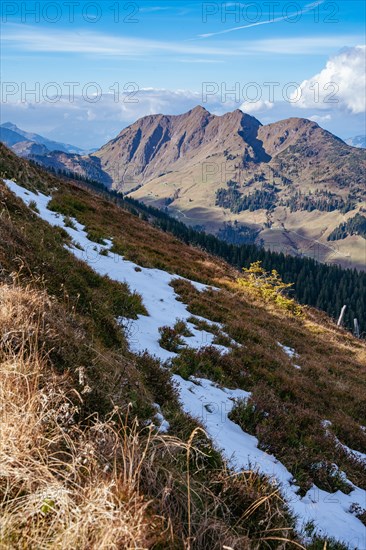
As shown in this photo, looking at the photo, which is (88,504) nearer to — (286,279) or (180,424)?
(180,424)

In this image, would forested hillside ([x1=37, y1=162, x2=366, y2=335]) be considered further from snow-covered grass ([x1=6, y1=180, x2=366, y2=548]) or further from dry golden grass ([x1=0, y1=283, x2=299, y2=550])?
dry golden grass ([x1=0, y1=283, x2=299, y2=550])

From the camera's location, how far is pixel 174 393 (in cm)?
705

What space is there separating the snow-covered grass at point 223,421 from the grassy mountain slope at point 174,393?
250 mm

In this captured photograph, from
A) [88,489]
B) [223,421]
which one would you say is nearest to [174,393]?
[223,421]

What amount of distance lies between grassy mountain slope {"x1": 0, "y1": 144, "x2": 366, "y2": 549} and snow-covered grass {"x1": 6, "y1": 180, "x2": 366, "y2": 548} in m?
0.25

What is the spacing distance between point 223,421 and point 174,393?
52.9 inches

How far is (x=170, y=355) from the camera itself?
9406mm

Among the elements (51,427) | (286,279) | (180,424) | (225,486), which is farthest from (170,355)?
(286,279)

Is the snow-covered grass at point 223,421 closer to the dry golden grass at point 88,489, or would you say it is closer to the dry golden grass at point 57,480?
the dry golden grass at point 88,489

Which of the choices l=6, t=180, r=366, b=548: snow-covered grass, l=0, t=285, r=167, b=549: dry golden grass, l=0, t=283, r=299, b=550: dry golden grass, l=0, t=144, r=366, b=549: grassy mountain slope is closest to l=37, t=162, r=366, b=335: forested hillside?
l=0, t=144, r=366, b=549: grassy mountain slope

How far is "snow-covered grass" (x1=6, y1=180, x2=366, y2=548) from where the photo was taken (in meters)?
5.99

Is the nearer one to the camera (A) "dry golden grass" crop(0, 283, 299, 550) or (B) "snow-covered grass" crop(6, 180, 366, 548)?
(A) "dry golden grass" crop(0, 283, 299, 550)

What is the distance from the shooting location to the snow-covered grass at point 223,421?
5988mm

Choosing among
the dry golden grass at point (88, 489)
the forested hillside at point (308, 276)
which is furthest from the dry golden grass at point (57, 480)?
the forested hillside at point (308, 276)
